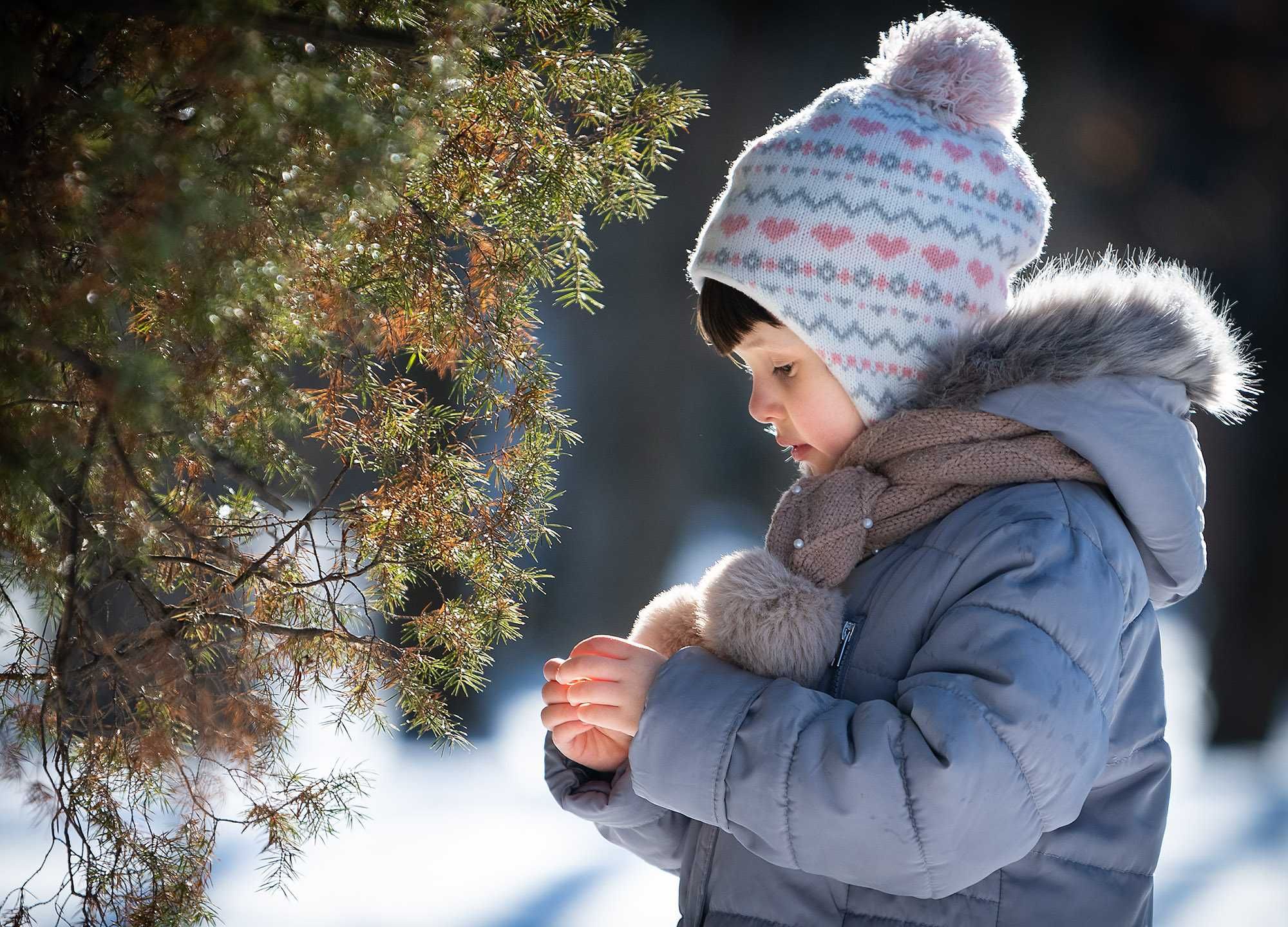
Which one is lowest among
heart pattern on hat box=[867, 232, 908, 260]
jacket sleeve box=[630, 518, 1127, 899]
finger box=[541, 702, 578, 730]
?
jacket sleeve box=[630, 518, 1127, 899]

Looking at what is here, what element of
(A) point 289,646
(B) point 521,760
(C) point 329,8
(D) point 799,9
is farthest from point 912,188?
(D) point 799,9

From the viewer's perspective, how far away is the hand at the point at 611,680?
0.55 meters

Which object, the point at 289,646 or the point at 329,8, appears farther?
the point at 289,646

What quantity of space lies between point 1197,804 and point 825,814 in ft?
4.42

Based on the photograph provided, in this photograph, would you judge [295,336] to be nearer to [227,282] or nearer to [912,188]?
[227,282]

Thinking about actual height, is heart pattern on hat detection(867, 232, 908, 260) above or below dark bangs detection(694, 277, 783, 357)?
below

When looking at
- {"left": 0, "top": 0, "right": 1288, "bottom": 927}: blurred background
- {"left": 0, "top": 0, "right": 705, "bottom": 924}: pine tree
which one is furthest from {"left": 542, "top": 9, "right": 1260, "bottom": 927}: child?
{"left": 0, "top": 0, "right": 1288, "bottom": 927}: blurred background

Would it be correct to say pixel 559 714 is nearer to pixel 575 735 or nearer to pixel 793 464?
pixel 575 735

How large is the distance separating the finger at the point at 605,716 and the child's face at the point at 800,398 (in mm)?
194

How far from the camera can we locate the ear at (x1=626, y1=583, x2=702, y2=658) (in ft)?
2.06

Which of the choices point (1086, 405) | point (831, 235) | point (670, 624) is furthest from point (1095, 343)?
point (670, 624)

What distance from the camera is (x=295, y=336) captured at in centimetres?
53

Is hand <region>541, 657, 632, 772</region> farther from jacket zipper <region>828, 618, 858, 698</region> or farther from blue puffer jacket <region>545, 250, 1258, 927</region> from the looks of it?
jacket zipper <region>828, 618, 858, 698</region>

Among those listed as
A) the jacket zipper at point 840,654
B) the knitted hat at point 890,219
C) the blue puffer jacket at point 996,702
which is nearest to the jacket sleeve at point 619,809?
the blue puffer jacket at point 996,702
